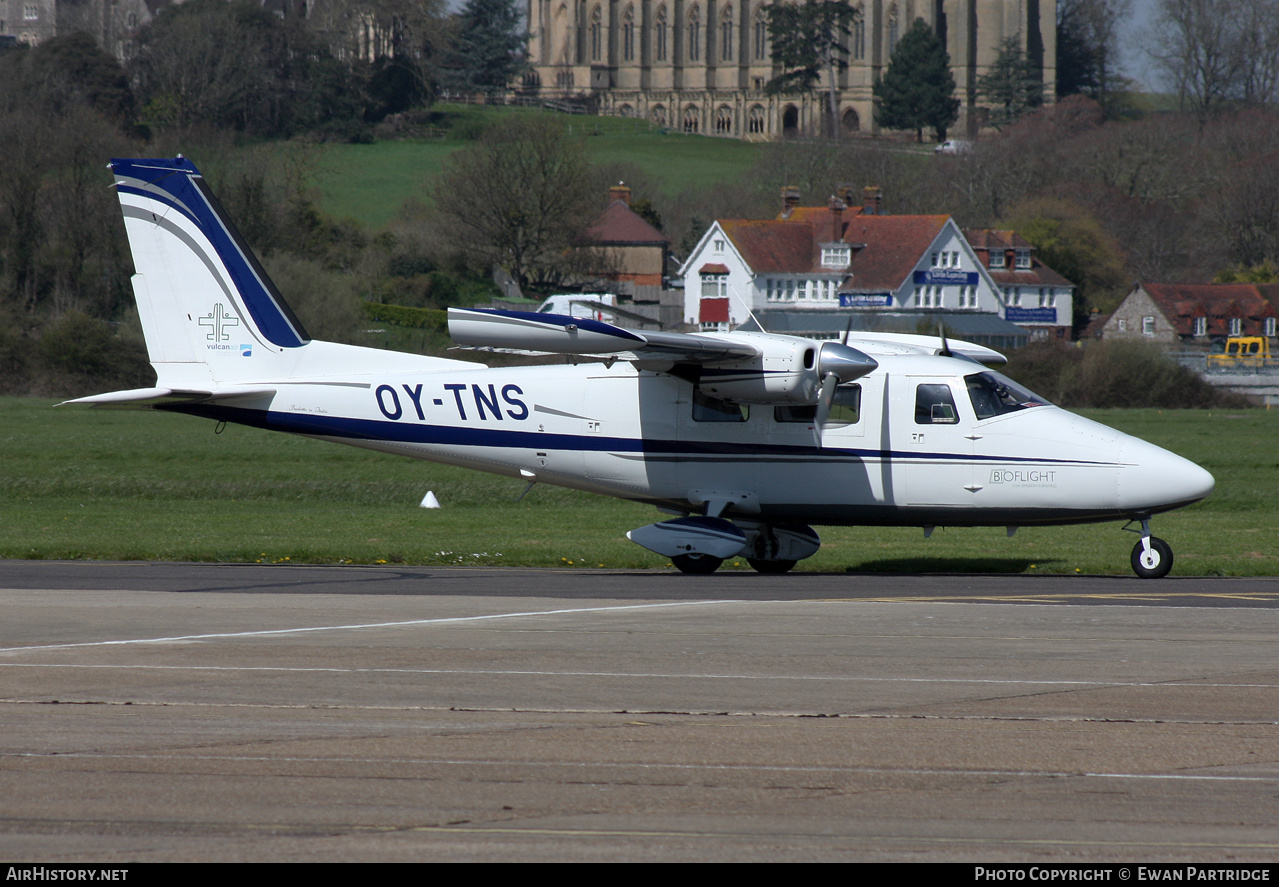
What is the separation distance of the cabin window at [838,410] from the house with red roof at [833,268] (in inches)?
3049

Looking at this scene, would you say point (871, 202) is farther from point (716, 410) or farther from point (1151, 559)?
point (1151, 559)

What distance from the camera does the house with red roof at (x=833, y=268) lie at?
97438 millimetres

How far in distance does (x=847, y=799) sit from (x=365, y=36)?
170063 millimetres

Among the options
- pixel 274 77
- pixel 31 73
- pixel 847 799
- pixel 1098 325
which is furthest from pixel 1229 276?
pixel 847 799

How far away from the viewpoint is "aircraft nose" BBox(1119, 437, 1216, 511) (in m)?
17.7

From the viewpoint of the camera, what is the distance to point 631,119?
7500 inches

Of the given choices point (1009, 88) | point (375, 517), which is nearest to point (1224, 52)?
point (1009, 88)

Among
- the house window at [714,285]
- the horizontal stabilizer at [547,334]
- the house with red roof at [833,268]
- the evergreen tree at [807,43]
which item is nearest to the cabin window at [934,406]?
the horizontal stabilizer at [547,334]

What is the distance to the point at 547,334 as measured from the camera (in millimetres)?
16609

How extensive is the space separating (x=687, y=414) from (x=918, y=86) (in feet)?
560

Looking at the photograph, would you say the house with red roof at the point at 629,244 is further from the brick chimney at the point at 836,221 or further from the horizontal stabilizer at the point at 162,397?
the horizontal stabilizer at the point at 162,397

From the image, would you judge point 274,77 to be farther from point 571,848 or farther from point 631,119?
point 571,848

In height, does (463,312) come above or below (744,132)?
below

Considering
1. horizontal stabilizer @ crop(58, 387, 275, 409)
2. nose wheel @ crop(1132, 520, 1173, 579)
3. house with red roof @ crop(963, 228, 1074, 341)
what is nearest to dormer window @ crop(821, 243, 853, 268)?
house with red roof @ crop(963, 228, 1074, 341)
